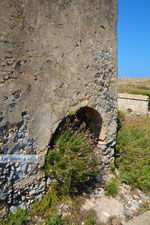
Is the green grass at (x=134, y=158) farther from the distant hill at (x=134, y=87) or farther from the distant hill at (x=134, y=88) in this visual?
the distant hill at (x=134, y=87)

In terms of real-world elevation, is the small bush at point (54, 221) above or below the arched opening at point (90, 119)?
below

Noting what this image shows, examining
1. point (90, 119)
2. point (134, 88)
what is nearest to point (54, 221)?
point (90, 119)

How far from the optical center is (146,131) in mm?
5742

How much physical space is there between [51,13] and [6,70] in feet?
4.40

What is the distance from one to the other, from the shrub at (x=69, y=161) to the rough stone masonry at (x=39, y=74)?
21 centimetres

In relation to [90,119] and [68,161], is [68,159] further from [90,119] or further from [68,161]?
[90,119]

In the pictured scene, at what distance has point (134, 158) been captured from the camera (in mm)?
5051

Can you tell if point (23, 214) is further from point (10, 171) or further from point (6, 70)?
point (6, 70)

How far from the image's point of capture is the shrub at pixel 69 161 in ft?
12.4

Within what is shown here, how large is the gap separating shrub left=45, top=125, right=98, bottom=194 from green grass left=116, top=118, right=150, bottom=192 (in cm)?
129

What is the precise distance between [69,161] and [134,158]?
6.57 ft

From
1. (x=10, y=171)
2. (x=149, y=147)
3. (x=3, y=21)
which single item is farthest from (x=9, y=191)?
(x=149, y=147)

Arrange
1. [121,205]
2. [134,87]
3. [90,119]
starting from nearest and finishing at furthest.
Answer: [121,205], [90,119], [134,87]

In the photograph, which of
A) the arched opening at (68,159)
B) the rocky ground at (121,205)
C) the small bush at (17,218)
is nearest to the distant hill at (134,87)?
the rocky ground at (121,205)
